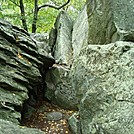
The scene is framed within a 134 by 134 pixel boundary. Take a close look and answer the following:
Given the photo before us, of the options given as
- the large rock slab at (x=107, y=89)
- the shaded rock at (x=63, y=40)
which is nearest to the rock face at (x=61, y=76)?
the shaded rock at (x=63, y=40)

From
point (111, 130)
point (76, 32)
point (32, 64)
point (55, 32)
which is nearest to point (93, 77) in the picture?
point (111, 130)

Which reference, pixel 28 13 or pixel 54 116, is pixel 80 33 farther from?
pixel 28 13

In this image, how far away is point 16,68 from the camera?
10.3m

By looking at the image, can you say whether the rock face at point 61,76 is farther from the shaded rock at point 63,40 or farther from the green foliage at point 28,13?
the green foliage at point 28,13

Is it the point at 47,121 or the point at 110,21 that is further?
the point at 47,121

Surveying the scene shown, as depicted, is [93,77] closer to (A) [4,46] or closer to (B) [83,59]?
(B) [83,59]

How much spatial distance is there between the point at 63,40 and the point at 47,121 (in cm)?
547

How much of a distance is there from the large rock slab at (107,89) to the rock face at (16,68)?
2810 mm

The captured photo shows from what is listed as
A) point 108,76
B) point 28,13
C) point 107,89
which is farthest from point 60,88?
point 28,13

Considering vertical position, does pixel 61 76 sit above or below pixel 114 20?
below

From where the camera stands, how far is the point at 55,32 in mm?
15414

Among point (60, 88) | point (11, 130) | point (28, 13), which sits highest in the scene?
point (28, 13)

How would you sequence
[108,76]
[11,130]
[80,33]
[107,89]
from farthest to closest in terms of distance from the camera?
[80,33]
[108,76]
[107,89]
[11,130]

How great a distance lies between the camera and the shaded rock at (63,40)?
13.2 metres
